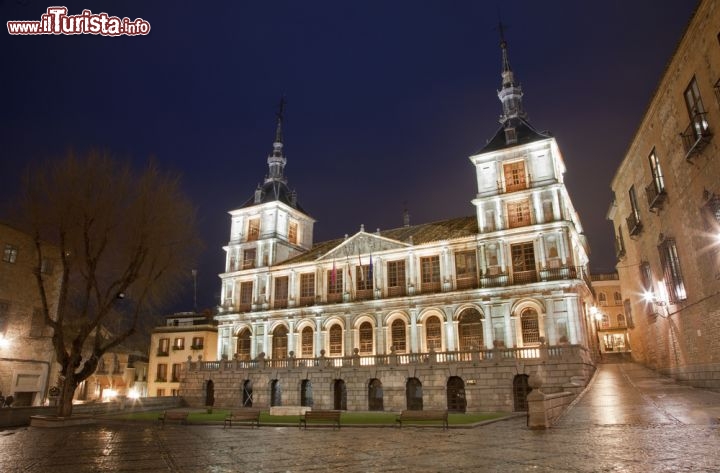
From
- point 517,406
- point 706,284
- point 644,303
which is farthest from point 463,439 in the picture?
point 644,303

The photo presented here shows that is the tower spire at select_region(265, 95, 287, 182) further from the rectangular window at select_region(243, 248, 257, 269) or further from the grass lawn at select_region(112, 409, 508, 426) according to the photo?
the grass lawn at select_region(112, 409, 508, 426)

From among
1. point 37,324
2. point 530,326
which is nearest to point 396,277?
point 530,326

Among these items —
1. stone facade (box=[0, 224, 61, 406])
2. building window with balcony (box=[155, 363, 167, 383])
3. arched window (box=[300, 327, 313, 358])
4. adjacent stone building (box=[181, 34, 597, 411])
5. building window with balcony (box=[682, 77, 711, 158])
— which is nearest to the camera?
building window with balcony (box=[682, 77, 711, 158])

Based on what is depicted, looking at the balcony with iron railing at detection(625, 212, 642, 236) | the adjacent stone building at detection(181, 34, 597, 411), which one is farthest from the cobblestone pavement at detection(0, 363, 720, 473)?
the balcony with iron railing at detection(625, 212, 642, 236)

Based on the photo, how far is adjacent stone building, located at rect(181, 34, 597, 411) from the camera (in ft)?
104

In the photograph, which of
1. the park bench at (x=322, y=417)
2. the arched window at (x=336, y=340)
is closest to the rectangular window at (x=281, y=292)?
the arched window at (x=336, y=340)

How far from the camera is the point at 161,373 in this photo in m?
51.4

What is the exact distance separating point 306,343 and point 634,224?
26.6 metres

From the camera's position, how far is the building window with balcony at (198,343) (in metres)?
51.3

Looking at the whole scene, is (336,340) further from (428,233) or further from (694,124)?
(694,124)

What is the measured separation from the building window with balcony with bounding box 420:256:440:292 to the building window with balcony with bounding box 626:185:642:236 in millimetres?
13654

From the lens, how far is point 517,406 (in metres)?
29.9

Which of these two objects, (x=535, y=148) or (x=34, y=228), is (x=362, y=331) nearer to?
(x=535, y=148)

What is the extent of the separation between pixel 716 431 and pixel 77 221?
83.0 ft
